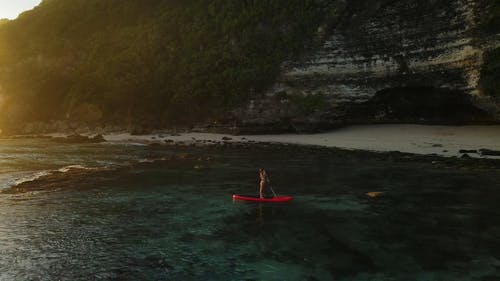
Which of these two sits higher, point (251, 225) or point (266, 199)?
point (266, 199)

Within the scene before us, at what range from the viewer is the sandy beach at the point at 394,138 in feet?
119

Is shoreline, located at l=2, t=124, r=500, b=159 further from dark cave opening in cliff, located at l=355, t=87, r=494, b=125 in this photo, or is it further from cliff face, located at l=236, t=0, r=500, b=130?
cliff face, located at l=236, t=0, r=500, b=130

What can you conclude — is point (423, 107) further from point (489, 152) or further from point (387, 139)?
point (489, 152)

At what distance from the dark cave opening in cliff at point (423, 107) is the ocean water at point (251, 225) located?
1311 centimetres

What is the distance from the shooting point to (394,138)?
42.4 m

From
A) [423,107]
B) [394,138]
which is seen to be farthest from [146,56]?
[423,107]

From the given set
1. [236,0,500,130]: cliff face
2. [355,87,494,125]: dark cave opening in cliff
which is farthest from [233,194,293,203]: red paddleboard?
[355,87,494,125]: dark cave opening in cliff

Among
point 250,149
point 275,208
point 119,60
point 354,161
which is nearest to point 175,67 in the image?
point 119,60

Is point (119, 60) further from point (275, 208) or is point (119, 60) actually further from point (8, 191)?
point (275, 208)

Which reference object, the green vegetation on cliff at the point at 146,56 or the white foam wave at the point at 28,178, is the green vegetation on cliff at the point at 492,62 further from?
the white foam wave at the point at 28,178

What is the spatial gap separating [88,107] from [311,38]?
3937 centimetres

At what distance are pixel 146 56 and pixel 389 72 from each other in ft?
143

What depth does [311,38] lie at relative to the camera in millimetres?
52562

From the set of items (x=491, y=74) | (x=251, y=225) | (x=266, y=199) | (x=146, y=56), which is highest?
(x=146, y=56)
